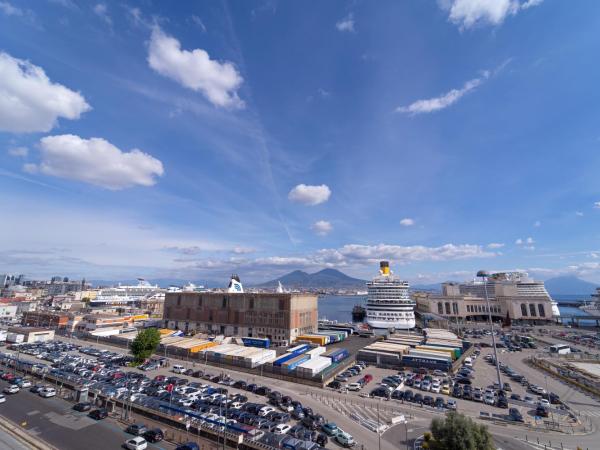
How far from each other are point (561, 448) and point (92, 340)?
3329 inches

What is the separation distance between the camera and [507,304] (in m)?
118

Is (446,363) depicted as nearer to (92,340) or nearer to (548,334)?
(548,334)

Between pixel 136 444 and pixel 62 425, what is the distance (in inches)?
393

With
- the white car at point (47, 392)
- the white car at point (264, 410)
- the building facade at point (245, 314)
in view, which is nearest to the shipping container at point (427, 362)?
the building facade at point (245, 314)

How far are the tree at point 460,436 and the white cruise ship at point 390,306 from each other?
2798 inches

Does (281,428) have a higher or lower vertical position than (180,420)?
lower

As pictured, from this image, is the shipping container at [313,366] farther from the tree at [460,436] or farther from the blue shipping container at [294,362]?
the tree at [460,436]

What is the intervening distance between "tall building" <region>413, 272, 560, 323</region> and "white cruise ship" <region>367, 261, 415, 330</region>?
42.9 m

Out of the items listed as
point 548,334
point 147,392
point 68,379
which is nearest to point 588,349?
point 548,334

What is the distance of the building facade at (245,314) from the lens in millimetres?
64562

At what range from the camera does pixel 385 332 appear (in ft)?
274

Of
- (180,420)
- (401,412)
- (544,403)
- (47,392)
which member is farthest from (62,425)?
(544,403)

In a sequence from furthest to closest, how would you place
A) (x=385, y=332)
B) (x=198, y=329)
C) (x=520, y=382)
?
(x=385, y=332) < (x=198, y=329) < (x=520, y=382)

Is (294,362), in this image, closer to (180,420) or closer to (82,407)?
(180,420)
